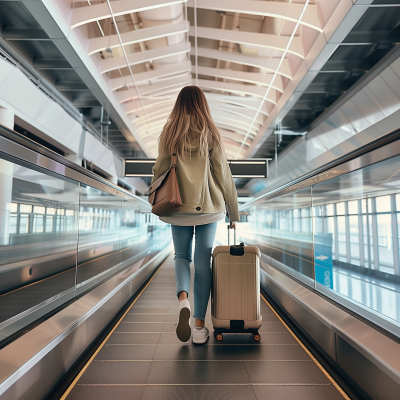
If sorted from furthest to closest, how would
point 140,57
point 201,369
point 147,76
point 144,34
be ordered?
point 147,76, point 140,57, point 144,34, point 201,369

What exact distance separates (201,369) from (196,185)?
1.19 meters

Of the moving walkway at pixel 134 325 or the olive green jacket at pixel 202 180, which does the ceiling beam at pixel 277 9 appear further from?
the olive green jacket at pixel 202 180

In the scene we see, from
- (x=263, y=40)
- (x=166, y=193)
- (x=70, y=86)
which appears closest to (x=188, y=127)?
(x=166, y=193)

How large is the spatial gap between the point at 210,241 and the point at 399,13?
22.1 feet

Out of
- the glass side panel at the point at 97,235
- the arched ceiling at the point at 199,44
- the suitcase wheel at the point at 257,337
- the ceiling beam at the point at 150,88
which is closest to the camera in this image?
the suitcase wheel at the point at 257,337

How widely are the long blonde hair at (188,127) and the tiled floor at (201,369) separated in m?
1.41

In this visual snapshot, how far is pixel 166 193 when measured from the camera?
7.29 feet

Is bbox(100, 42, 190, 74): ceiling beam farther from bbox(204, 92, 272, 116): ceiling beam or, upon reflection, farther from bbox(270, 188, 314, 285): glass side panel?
bbox(270, 188, 314, 285): glass side panel

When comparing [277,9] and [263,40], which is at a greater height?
[263,40]

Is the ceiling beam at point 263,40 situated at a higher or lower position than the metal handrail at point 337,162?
higher

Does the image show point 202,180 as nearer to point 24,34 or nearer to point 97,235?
point 97,235

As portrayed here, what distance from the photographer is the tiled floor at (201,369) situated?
69.2 inches

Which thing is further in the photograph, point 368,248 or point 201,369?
point 368,248

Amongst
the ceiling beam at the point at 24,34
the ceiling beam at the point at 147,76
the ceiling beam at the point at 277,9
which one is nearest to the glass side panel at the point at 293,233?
the ceiling beam at the point at 277,9
